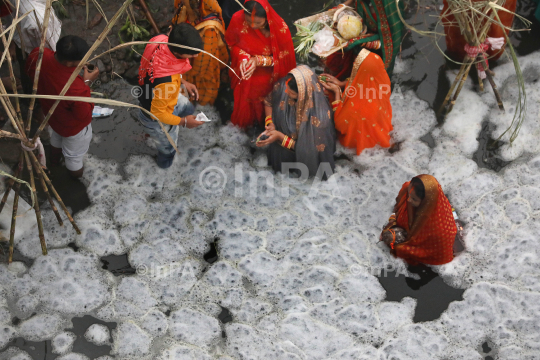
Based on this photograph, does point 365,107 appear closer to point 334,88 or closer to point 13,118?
point 334,88

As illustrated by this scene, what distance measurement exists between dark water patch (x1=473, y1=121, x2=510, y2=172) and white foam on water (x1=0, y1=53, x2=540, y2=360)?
62 mm

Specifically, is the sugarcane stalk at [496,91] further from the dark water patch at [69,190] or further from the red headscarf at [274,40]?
the dark water patch at [69,190]

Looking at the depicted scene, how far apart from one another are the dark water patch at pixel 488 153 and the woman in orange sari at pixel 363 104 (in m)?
0.77

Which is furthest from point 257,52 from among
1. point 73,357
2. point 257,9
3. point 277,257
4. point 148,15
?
point 73,357

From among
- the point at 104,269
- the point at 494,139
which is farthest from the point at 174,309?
the point at 494,139

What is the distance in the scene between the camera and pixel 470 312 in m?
3.26

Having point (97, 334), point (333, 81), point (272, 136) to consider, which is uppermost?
point (333, 81)

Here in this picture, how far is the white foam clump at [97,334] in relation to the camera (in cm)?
308

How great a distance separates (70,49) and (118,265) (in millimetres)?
1484

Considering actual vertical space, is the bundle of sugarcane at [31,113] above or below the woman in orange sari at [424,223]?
above

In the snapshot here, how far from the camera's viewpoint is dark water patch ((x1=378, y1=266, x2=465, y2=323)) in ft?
10.8

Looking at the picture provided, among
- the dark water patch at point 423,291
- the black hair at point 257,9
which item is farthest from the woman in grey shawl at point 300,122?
the dark water patch at point 423,291

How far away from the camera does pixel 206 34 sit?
3.66 m

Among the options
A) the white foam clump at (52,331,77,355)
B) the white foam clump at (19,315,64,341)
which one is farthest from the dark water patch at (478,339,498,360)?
the white foam clump at (19,315,64,341)
